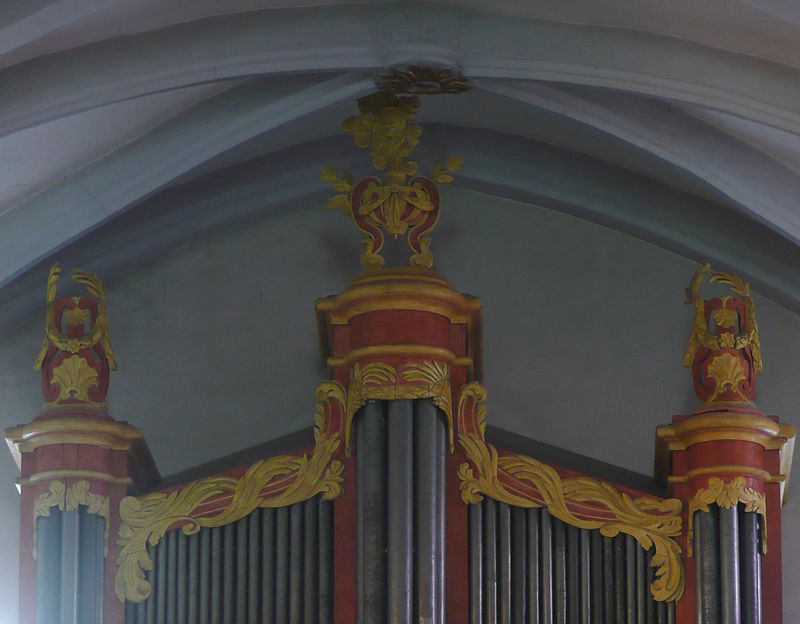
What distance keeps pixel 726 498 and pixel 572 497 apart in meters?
0.67

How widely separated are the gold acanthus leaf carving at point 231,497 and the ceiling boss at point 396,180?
2.43 feet

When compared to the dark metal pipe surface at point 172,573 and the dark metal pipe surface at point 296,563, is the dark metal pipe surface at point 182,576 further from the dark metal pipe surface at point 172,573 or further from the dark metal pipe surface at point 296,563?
the dark metal pipe surface at point 296,563

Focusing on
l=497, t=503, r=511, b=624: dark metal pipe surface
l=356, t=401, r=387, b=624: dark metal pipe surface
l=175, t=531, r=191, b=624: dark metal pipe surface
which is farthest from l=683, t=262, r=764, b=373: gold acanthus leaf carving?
l=175, t=531, r=191, b=624: dark metal pipe surface

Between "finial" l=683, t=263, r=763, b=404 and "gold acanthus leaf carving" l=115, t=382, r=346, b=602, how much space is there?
159 centimetres

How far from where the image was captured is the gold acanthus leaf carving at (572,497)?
9953 mm

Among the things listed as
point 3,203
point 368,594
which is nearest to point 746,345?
point 368,594

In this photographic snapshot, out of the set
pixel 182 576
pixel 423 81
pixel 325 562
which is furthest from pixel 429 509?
pixel 423 81

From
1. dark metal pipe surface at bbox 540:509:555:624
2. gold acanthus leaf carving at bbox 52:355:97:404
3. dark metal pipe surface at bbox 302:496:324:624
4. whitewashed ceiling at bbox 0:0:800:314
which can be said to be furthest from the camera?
whitewashed ceiling at bbox 0:0:800:314

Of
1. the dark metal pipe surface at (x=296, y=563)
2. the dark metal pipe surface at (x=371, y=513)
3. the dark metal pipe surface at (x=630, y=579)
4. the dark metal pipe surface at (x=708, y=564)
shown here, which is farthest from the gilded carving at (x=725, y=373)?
the dark metal pipe surface at (x=296, y=563)

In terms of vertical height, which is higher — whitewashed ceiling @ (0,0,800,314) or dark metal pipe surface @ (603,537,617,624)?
whitewashed ceiling @ (0,0,800,314)

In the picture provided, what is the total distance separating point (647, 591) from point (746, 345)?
1184 mm

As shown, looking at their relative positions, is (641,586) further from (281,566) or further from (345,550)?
(281,566)

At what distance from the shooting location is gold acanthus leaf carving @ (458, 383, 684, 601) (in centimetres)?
995

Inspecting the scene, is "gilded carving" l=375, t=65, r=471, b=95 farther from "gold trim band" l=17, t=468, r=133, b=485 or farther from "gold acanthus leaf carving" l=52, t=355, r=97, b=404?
"gold trim band" l=17, t=468, r=133, b=485
